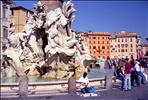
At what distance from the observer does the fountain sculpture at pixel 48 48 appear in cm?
1248

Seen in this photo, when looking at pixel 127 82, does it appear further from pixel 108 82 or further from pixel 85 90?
pixel 85 90

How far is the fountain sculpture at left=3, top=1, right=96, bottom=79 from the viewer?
1248 cm

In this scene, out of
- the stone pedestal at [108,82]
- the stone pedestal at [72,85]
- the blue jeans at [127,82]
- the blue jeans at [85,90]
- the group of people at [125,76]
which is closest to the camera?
the blue jeans at [85,90]

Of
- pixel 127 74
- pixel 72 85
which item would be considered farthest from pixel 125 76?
pixel 72 85

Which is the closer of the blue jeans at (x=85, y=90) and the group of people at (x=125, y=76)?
the blue jeans at (x=85, y=90)

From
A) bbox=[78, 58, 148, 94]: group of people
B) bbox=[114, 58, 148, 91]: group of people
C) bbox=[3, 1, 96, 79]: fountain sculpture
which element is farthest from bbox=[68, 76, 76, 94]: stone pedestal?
bbox=[3, 1, 96, 79]: fountain sculpture

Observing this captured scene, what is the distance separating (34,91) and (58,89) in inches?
35.0

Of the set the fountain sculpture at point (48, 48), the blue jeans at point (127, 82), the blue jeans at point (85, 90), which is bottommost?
the blue jeans at point (85, 90)

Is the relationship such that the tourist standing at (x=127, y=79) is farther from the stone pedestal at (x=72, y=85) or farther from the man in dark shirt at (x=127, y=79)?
the stone pedestal at (x=72, y=85)

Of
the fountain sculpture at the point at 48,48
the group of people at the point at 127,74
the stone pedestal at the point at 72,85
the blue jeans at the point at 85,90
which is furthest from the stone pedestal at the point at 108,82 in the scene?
the fountain sculpture at the point at 48,48

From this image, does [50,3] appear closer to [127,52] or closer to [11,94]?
Result: [11,94]

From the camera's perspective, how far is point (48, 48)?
1255 centimetres

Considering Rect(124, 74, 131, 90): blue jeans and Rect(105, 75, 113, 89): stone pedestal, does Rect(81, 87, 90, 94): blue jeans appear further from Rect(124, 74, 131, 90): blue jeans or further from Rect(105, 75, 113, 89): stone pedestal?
Rect(124, 74, 131, 90): blue jeans

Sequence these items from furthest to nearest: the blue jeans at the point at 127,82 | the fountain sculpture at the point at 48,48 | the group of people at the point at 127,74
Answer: the fountain sculpture at the point at 48,48 < the group of people at the point at 127,74 < the blue jeans at the point at 127,82
